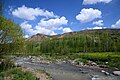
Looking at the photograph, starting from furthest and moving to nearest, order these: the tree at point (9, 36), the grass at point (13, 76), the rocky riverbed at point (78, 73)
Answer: the rocky riverbed at point (78, 73) < the tree at point (9, 36) < the grass at point (13, 76)

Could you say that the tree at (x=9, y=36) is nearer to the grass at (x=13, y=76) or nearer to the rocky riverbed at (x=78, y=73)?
the grass at (x=13, y=76)

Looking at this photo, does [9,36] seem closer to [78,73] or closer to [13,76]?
[13,76]

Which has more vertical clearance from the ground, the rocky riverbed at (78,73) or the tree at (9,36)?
the tree at (9,36)

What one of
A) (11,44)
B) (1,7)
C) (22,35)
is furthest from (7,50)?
(1,7)

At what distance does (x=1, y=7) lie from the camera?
91.9 feet

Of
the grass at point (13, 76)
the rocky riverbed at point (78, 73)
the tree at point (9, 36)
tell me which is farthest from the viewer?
the rocky riverbed at point (78, 73)

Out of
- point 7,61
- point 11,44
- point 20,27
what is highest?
point 20,27

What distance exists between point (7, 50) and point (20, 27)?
4.11 metres

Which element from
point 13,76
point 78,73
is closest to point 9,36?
point 13,76

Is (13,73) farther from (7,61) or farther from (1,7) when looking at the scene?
(1,7)

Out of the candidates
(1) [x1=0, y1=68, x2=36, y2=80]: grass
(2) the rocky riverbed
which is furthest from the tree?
(2) the rocky riverbed

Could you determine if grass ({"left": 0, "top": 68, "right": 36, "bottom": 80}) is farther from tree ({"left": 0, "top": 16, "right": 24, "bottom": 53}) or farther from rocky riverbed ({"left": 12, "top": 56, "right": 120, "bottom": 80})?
rocky riverbed ({"left": 12, "top": 56, "right": 120, "bottom": 80})

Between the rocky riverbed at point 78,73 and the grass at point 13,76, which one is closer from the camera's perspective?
the grass at point 13,76

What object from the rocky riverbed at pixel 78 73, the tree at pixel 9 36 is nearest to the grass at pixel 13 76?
the tree at pixel 9 36
